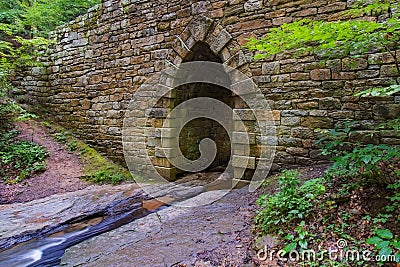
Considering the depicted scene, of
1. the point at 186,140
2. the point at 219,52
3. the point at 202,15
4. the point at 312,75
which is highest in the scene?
the point at 202,15

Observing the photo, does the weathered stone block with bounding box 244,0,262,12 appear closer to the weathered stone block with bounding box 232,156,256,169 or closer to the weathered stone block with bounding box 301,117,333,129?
the weathered stone block with bounding box 301,117,333,129

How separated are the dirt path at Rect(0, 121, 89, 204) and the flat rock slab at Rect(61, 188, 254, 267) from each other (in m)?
2.34

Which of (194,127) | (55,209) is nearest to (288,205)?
(55,209)

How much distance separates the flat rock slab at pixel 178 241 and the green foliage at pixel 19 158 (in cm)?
312

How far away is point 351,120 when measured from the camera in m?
3.73

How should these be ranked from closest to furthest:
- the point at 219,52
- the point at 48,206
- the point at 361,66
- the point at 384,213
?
the point at 384,213 < the point at 361,66 < the point at 48,206 < the point at 219,52

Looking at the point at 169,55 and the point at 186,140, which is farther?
the point at 186,140

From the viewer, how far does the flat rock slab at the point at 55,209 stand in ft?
11.9

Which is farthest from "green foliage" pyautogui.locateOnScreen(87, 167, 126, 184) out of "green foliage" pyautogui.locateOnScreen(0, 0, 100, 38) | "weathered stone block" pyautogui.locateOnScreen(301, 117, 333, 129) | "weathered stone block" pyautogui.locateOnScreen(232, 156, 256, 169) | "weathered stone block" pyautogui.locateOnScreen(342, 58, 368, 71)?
"green foliage" pyautogui.locateOnScreen(0, 0, 100, 38)

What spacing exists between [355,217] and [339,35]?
5.62 ft

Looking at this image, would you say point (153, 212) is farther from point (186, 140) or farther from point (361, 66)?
point (361, 66)

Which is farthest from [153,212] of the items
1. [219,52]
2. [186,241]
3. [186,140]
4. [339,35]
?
[339,35]

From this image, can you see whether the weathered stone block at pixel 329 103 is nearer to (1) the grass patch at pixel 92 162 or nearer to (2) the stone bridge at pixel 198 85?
(2) the stone bridge at pixel 198 85

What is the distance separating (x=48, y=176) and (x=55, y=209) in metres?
1.51
